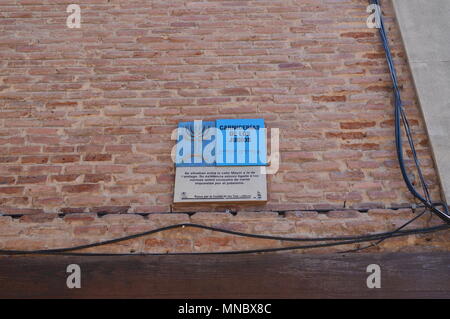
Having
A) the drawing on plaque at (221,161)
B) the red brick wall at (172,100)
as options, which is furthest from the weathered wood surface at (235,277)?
the drawing on plaque at (221,161)

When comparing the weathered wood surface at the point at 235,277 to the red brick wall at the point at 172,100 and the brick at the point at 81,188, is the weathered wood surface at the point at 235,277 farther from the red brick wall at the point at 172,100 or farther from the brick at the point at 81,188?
the brick at the point at 81,188

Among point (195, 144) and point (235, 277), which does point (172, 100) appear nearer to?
point (195, 144)

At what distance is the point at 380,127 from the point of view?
2869 millimetres

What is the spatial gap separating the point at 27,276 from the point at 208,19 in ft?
Answer: 7.49

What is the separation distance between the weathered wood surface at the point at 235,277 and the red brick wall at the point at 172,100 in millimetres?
226

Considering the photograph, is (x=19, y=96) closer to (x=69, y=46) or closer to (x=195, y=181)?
(x=69, y=46)

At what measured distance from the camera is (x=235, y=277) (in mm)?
2275

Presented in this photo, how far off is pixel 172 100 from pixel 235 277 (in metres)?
1.36

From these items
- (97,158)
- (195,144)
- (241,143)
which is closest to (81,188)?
(97,158)

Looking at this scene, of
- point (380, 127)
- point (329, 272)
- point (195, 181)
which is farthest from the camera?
point (380, 127)

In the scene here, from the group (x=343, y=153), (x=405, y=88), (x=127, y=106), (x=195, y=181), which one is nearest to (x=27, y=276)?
(x=195, y=181)

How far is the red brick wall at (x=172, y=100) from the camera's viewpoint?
8.72 ft

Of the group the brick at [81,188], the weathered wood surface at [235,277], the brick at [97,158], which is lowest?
the weathered wood surface at [235,277]
